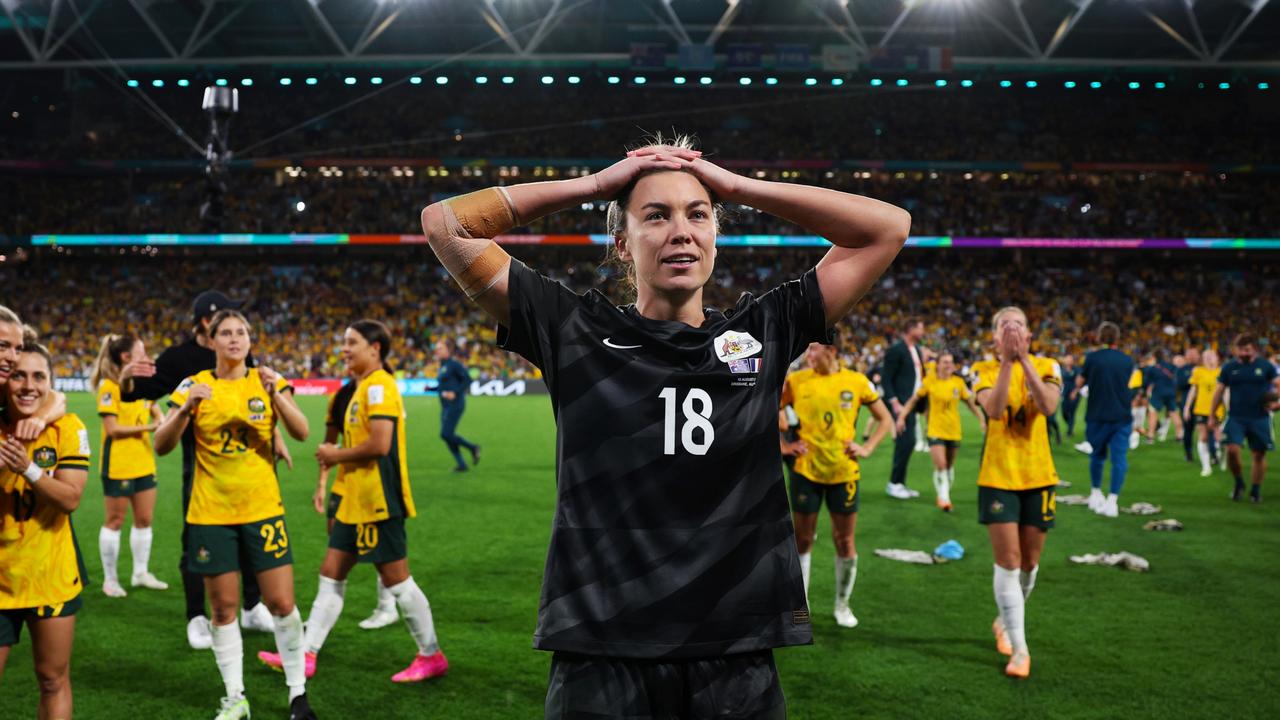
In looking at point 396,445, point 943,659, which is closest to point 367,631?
point 396,445

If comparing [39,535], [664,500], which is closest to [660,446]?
[664,500]

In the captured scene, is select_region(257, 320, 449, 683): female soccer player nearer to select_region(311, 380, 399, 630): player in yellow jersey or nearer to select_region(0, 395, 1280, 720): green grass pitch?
select_region(311, 380, 399, 630): player in yellow jersey

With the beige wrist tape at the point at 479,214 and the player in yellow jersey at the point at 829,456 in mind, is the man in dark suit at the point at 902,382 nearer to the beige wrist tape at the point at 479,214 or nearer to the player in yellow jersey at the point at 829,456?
the player in yellow jersey at the point at 829,456

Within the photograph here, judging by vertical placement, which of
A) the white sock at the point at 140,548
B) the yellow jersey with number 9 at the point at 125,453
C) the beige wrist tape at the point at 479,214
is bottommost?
the white sock at the point at 140,548

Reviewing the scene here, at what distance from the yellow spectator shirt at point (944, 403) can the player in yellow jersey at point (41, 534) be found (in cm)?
957

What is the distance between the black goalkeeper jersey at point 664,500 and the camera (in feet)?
6.19

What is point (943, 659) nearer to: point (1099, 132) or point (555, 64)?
point (555, 64)

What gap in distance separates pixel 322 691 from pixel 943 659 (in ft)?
13.8

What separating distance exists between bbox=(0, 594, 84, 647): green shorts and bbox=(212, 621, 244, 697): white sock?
1.05 m

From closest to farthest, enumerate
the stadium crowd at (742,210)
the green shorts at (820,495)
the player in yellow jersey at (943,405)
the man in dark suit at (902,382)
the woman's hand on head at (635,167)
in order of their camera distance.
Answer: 1. the woman's hand on head at (635,167)
2. the green shorts at (820,495)
3. the player in yellow jersey at (943,405)
4. the man in dark suit at (902,382)
5. the stadium crowd at (742,210)

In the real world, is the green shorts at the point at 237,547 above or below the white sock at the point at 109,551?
above

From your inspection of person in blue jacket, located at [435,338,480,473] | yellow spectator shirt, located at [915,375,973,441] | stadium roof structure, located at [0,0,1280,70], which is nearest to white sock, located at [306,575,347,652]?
yellow spectator shirt, located at [915,375,973,441]

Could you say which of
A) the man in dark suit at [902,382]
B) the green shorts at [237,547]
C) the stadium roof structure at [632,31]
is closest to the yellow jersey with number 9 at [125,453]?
the green shorts at [237,547]

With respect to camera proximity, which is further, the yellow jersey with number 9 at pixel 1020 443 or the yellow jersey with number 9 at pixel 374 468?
the yellow jersey with number 9 at pixel 1020 443
